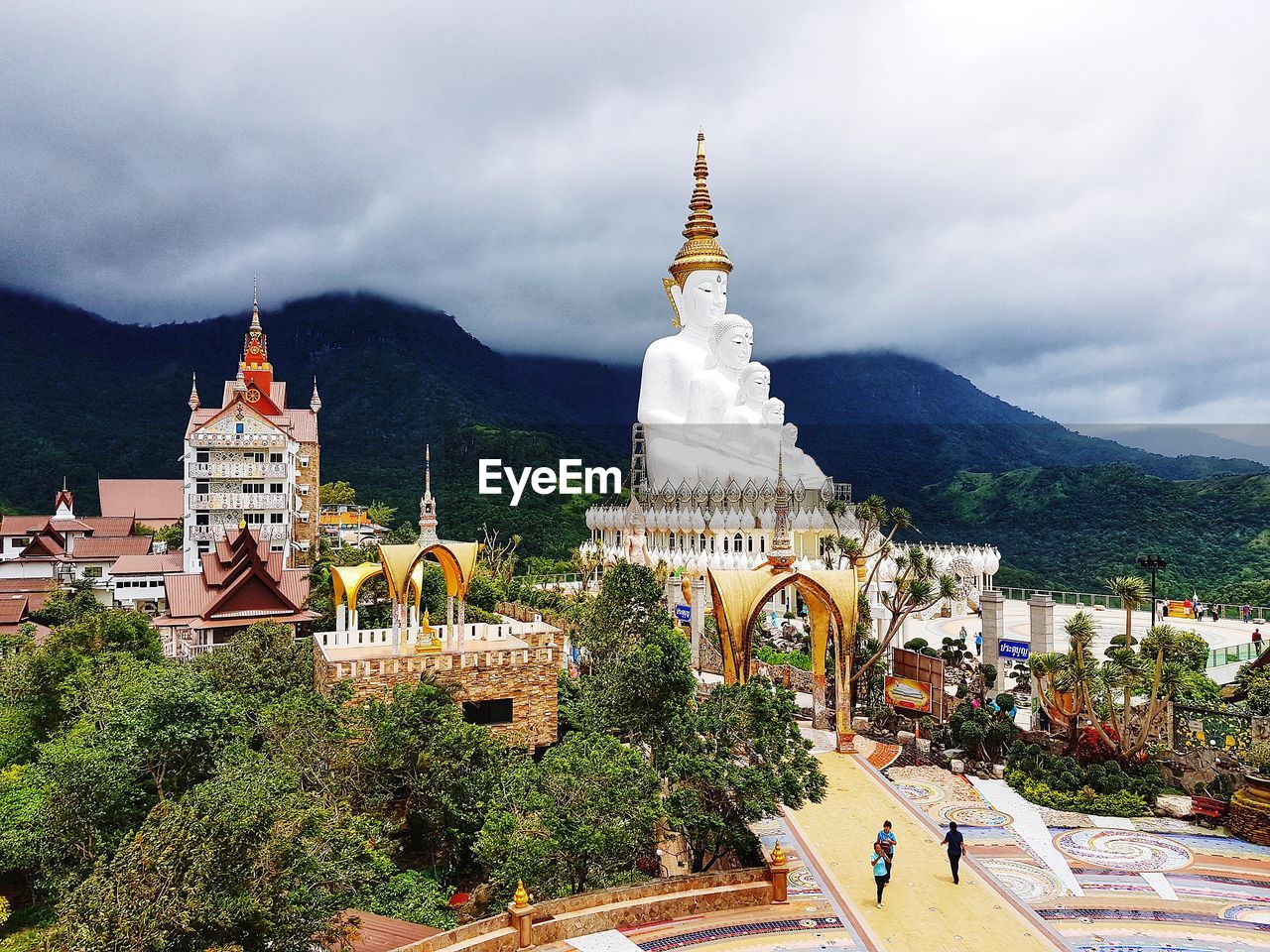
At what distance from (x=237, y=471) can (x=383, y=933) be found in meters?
28.4

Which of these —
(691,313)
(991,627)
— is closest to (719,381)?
(691,313)

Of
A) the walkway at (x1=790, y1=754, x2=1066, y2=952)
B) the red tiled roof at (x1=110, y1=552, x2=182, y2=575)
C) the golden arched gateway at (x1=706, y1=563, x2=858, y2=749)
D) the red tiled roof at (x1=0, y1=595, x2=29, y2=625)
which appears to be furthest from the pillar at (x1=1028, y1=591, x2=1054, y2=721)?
the red tiled roof at (x1=0, y1=595, x2=29, y2=625)

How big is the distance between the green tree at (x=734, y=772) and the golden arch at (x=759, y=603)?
18.0 feet

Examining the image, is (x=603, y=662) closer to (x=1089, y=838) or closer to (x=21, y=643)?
(x=1089, y=838)

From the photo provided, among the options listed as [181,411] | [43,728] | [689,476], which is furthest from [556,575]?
[181,411]

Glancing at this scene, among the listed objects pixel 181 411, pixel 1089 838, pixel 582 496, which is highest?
pixel 181 411

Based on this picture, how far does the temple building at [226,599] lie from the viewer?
94.4ft

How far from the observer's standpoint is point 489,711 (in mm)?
20469

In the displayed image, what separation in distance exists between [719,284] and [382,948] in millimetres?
42924

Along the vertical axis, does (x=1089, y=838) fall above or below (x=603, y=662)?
below

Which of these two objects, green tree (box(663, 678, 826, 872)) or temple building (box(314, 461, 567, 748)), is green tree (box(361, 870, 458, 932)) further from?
temple building (box(314, 461, 567, 748))

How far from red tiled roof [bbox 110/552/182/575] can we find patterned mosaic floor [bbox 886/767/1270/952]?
101 ft

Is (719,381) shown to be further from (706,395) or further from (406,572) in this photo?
(406,572)

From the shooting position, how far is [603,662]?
912 inches
